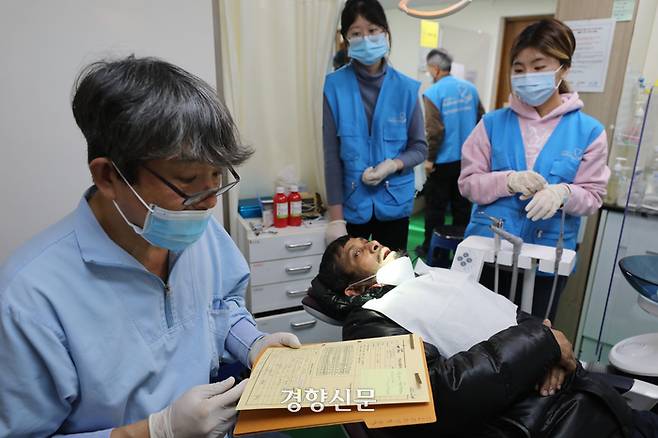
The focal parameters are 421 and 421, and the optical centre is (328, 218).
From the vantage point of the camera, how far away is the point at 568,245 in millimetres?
1680

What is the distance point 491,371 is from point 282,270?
142 centimetres

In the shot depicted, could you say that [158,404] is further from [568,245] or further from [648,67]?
[648,67]

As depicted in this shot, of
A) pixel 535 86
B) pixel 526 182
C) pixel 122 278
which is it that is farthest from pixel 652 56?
pixel 122 278

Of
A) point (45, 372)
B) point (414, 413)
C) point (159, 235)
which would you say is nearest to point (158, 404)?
point (45, 372)

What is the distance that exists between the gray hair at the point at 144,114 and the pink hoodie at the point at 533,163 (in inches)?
47.5

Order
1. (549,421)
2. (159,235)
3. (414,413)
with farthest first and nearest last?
(549,421) < (159,235) < (414,413)

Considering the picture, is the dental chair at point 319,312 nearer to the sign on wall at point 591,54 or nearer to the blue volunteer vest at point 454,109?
the sign on wall at point 591,54

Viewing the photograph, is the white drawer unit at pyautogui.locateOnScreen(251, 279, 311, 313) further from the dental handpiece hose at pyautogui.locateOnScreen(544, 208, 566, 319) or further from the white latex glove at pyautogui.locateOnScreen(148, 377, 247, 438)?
the white latex glove at pyautogui.locateOnScreen(148, 377, 247, 438)

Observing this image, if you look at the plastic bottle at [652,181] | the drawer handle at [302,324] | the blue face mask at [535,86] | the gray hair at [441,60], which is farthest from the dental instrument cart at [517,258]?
the gray hair at [441,60]

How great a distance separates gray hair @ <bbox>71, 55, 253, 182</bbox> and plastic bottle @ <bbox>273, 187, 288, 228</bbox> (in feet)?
5.04

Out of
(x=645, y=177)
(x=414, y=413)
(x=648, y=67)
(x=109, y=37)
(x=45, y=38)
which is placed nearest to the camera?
(x=414, y=413)

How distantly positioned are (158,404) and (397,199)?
150 centimetres

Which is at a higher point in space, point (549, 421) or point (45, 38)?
point (45, 38)

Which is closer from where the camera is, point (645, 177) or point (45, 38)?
point (45, 38)
